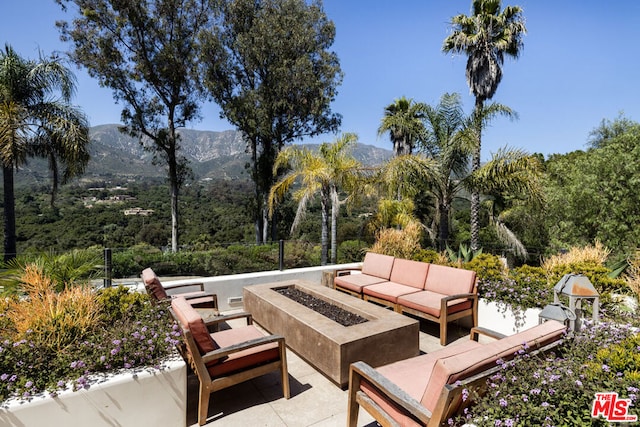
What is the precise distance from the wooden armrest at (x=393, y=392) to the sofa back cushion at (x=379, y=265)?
3286mm

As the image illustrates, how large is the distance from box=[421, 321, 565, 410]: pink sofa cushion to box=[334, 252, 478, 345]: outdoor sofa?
6.44 ft

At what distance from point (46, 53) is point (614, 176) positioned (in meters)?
17.9

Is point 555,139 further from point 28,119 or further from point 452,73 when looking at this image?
point 28,119

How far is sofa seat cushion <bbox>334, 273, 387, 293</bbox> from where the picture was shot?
17.1ft

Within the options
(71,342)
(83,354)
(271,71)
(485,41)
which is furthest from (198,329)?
(271,71)

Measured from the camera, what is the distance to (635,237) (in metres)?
10.8

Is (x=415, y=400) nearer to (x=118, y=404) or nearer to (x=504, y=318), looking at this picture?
(x=118, y=404)

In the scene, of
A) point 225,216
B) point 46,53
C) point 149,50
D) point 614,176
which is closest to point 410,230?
point 614,176

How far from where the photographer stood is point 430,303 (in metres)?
4.19

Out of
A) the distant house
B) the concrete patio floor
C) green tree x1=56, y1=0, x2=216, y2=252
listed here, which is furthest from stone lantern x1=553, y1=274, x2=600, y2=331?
the distant house

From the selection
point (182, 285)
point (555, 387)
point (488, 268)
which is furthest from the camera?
point (182, 285)

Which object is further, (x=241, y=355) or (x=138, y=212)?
(x=138, y=212)

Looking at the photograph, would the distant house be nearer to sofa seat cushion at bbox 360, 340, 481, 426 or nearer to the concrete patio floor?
the concrete patio floor

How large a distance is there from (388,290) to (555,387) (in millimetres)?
3156
